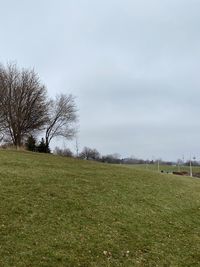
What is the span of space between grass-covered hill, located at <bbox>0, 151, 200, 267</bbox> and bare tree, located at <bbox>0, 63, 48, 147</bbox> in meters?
29.2

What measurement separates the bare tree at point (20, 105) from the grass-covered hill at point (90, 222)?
95.6ft

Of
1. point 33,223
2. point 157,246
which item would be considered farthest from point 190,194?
point 33,223

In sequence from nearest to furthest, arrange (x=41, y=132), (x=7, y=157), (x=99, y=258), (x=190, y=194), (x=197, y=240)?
(x=99, y=258), (x=197, y=240), (x=190, y=194), (x=7, y=157), (x=41, y=132)

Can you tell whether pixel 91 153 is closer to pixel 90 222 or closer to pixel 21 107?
pixel 21 107

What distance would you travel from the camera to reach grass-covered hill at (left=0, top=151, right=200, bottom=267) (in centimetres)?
835

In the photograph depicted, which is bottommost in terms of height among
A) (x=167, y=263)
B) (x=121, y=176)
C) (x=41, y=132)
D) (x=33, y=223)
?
(x=167, y=263)

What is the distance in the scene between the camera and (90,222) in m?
10.4

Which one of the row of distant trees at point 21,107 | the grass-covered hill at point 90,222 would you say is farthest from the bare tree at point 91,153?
the grass-covered hill at point 90,222

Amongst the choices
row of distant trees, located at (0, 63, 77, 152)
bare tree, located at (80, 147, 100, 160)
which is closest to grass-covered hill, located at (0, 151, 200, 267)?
row of distant trees, located at (0, 63, 77, 152)

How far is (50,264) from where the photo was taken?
25.2ft

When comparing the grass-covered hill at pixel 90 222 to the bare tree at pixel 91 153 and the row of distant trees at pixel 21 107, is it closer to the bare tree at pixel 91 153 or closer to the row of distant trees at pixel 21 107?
the row of distant trees at pixel 21 107

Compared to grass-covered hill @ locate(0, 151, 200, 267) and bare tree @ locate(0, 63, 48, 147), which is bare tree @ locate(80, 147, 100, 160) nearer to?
bare tree @ locate(0, 63, 48, 147)

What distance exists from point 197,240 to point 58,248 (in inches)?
171

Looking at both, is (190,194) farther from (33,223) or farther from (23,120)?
(23,120)
